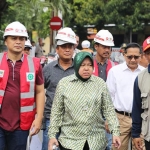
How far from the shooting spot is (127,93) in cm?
645

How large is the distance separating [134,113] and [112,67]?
1.65 metres

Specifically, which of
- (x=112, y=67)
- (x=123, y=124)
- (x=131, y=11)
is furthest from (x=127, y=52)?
(x=131, y=11)

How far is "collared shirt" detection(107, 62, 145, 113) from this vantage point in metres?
6.45

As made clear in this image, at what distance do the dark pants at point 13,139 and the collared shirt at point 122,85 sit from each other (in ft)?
5.46

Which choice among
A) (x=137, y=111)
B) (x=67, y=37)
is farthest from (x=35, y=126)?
(x=67, y=37)

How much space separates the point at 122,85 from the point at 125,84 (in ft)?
0.14

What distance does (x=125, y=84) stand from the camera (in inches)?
256

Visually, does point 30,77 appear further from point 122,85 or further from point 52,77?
point 122,85

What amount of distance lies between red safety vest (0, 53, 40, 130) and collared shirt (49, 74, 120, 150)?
51 centimetres

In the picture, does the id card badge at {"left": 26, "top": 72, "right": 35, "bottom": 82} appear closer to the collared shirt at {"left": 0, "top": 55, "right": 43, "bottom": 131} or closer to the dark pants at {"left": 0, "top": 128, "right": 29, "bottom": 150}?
the collared shirt at {"left": 0, "top": 55, "right": 43, "bottom": 131}

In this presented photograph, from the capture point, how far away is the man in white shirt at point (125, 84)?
6.44 m

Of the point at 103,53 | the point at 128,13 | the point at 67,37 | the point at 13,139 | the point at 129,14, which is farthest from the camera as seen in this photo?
the point at 129,14

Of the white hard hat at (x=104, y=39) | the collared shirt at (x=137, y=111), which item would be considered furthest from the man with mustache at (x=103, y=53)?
the collared shirt at (x=137, y=111)

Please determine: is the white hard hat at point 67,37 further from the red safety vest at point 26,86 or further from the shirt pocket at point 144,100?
the shirt pocket at point 144,100
